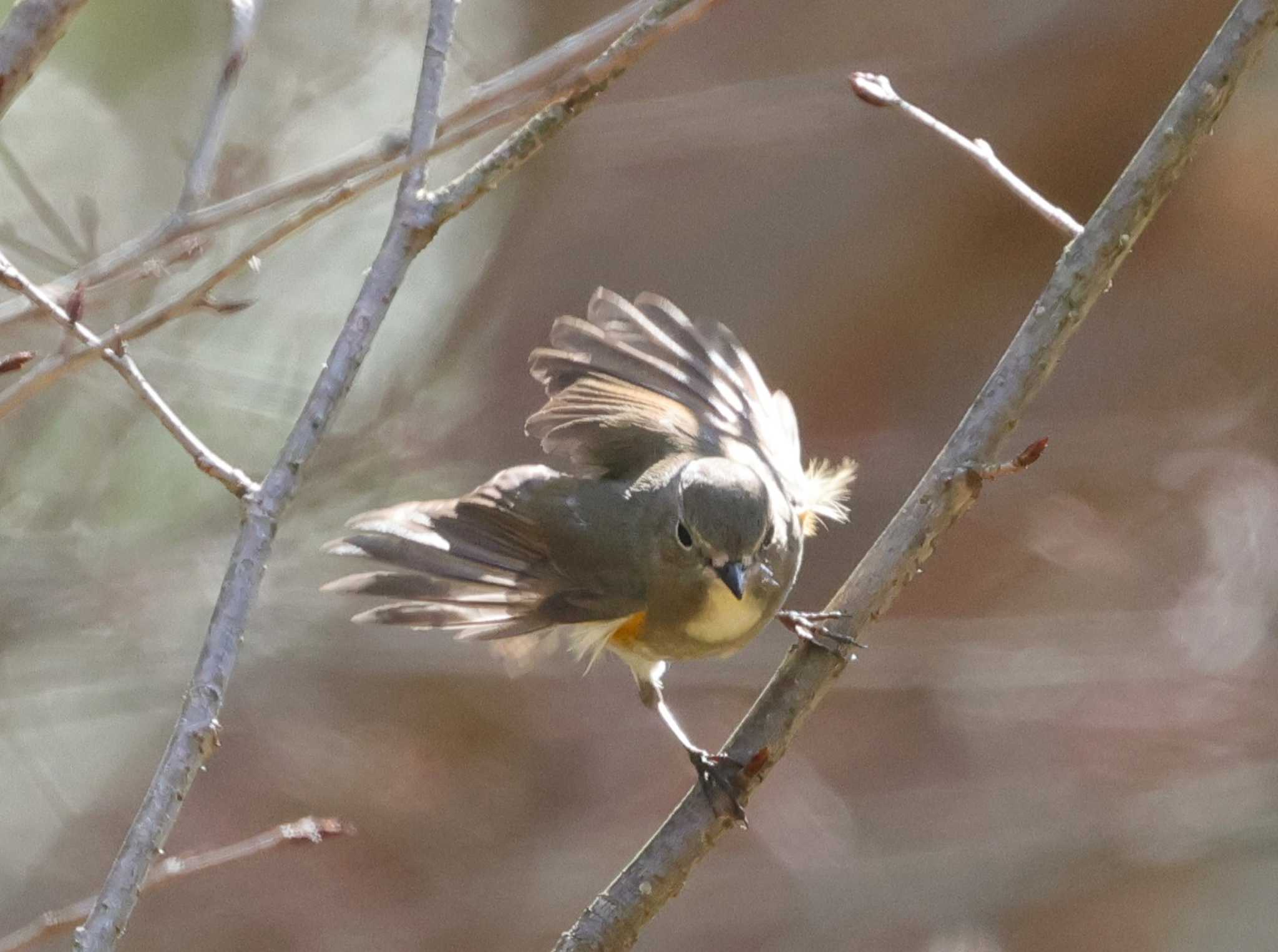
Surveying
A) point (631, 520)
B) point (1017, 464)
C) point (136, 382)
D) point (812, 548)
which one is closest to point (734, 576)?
point (631, 520)

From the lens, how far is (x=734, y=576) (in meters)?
3.70

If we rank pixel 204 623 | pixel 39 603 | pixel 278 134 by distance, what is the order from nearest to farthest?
1. pixel 278 134
2. pixel 39 603
3. pixel 204 623

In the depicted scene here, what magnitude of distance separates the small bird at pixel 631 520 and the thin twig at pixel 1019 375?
0.27 m

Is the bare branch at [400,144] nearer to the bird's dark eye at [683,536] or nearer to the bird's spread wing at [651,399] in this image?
the bird's dark eye at [683,536]

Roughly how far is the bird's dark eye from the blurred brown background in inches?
84.4

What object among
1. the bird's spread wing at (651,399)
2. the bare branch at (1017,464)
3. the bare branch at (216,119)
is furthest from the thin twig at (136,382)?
the bird's spread wing at (651,399)

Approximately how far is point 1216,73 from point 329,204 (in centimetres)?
169

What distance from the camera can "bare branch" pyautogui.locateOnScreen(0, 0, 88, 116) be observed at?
2.06 m

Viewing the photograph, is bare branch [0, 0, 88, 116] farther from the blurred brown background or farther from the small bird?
the blurred brown background

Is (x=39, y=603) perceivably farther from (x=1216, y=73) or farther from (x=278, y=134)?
(x=1216, y=73)

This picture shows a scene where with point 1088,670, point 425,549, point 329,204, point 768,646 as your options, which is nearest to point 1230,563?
point 1088,670

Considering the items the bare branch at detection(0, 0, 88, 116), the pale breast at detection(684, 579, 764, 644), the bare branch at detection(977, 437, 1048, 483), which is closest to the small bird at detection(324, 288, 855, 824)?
the pale breast at detection(684, 579, 764, 644)

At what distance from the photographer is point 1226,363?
23.3 ft

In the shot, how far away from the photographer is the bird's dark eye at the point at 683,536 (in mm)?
3889
